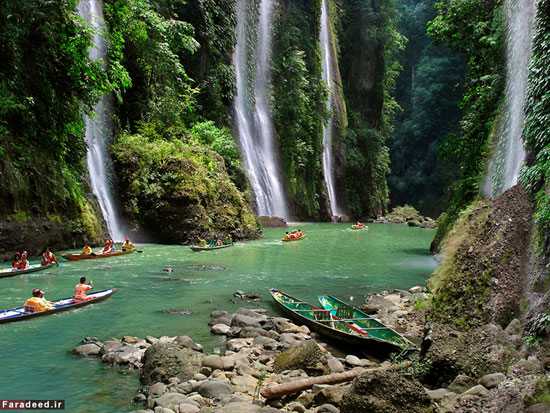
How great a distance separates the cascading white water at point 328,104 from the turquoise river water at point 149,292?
22.2 meters

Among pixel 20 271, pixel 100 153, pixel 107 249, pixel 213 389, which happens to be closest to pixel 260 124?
pixel 100 153

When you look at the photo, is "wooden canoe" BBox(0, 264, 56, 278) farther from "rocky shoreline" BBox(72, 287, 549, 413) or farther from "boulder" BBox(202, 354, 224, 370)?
"boulder" BBox(202, 354, 224, 370)

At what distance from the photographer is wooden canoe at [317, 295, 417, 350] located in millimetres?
7875

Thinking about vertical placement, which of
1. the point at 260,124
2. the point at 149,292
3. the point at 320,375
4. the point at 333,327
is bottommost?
the point at 320,375

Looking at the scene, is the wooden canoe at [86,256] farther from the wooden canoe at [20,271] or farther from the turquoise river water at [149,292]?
the wooden canoe at [20,271]

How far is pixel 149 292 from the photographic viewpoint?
11.8m

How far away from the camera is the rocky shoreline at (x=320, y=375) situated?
4863mm

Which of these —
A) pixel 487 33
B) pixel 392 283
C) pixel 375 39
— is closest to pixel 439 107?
pixel 375 39

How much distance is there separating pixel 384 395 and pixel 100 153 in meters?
19.3

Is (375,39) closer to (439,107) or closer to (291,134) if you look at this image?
(439,107)

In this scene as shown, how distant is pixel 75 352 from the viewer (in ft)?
24.5

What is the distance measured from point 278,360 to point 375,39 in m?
49.2

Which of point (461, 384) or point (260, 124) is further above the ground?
point (260, 124)

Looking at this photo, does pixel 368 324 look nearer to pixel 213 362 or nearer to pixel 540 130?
pixel 213 362
